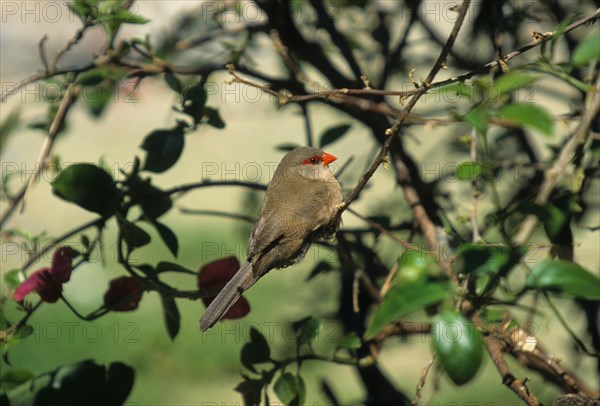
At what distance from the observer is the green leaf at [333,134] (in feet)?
6.36

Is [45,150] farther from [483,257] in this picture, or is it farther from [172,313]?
[483,257]

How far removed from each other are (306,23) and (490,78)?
910 millimetres

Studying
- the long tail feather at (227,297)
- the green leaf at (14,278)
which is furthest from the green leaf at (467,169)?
the green leaf at (14,278)

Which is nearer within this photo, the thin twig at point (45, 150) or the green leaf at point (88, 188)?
the green leaf at point (88, 188)

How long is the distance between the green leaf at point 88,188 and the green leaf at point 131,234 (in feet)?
0.19

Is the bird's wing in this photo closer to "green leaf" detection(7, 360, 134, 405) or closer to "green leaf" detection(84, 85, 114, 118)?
"green leaf" detection(7, 360, 134, 405)

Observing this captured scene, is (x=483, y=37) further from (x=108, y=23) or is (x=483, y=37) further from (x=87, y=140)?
(x=87, y=140)

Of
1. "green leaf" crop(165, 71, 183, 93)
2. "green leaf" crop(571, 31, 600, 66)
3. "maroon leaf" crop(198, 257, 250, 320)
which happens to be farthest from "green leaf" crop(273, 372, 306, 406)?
"green leaf" crop(571, 31, 600, 66)

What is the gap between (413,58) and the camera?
2.54 meters

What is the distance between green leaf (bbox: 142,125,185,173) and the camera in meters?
1.73

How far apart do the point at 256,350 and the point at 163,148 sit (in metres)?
0.49

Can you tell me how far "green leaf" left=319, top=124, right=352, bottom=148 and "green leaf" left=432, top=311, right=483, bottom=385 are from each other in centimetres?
99

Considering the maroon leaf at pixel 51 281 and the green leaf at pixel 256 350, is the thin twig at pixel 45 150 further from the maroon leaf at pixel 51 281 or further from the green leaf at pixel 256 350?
the green leaf at pixel 256 350

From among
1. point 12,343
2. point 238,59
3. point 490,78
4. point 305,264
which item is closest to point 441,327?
point 490,78
